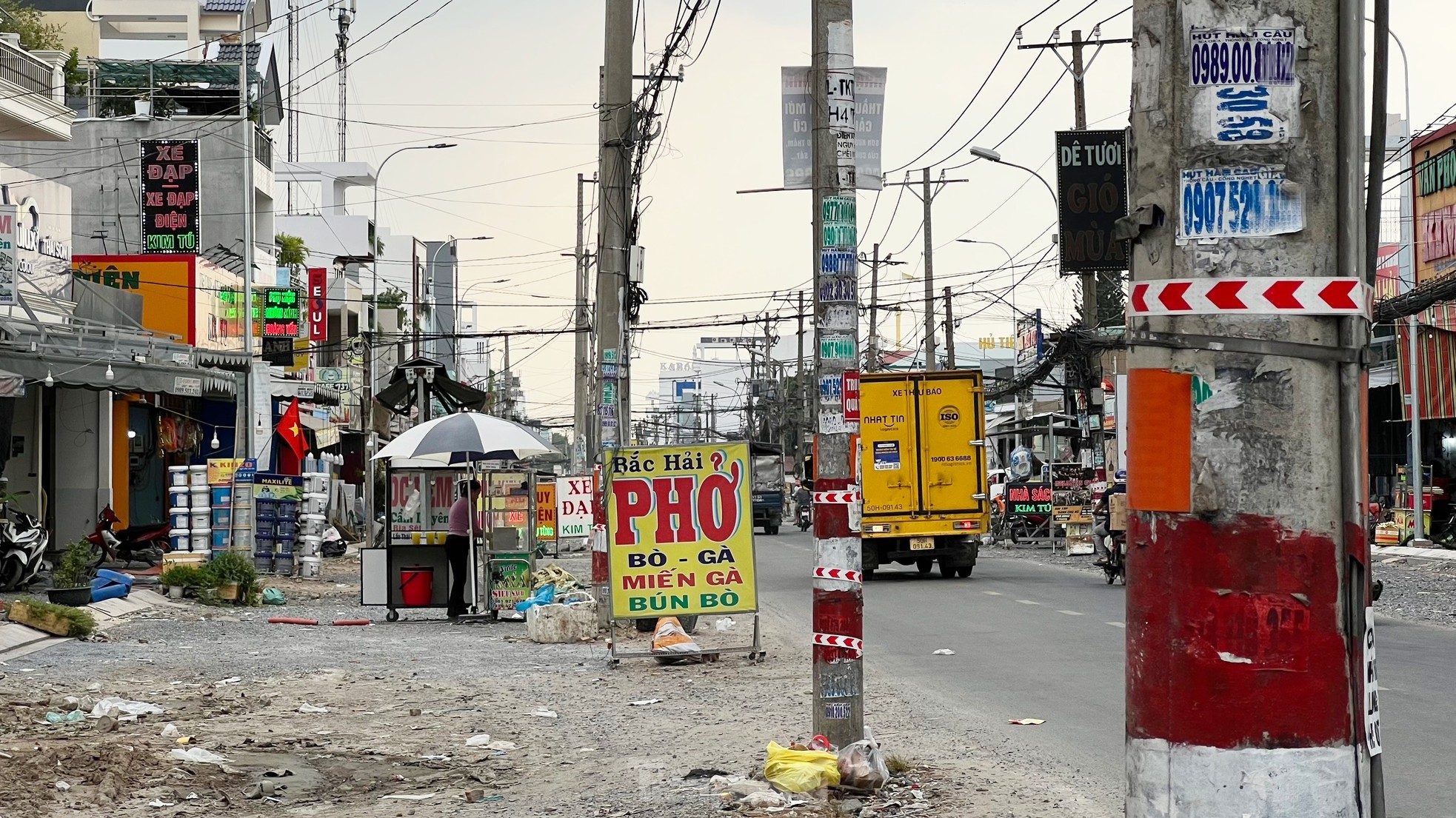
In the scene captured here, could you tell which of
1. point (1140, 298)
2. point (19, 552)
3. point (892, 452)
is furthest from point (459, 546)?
point (1140, 298)

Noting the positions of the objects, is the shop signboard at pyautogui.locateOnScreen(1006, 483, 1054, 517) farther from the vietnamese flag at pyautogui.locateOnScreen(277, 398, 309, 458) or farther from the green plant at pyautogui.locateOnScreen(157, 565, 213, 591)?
the green plant at pyautogui.locateOnScreen(157, 565, 213, 591)

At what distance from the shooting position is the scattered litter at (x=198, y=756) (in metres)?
9.22

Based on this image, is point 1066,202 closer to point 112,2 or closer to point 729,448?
point 729,448

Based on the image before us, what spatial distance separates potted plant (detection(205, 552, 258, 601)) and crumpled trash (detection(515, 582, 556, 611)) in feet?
17.6

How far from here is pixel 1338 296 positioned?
3.37 m

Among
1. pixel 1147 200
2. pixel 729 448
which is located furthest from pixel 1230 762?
pixel 729 448

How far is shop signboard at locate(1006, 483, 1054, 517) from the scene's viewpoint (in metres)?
39.2

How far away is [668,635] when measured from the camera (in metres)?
14.6

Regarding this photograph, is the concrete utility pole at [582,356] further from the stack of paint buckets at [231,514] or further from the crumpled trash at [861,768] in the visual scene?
the crumpled trash at [861,768]

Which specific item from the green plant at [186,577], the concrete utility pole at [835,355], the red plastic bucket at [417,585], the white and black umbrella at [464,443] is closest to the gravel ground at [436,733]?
the concrete utility pole at [835,355]

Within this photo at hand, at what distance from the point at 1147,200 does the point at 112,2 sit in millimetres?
64174

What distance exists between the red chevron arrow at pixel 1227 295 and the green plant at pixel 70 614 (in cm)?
1650

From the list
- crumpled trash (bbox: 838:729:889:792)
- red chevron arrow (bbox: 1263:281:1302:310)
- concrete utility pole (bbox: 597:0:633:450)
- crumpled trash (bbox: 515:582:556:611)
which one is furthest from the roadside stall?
red chevron arrow (bbox: 1263:281:1302:310)

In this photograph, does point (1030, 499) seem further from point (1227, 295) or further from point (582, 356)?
point (1227, 295)
